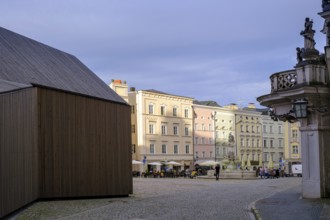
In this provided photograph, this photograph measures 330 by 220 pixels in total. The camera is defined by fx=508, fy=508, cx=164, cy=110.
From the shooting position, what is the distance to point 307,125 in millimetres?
19031

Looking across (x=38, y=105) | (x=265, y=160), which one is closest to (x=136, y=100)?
(x=265, y=160)

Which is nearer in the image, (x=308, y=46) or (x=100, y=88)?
(x=308, y=46)

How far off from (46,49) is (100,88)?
416 cm

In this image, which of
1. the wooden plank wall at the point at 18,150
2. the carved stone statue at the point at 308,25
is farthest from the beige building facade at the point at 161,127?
the carved stone statue at the point at 308,25

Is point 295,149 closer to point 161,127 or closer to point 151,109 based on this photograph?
point 161,127

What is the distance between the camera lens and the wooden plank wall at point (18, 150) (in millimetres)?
14453

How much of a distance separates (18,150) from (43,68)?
332 inches

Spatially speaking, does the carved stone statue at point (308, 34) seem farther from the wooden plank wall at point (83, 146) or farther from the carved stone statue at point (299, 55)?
the wooden plank wall at point (83, 146)

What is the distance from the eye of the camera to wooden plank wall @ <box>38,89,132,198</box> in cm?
2033

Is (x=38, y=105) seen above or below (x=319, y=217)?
above

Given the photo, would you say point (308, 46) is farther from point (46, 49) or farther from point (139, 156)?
point (139, 156)

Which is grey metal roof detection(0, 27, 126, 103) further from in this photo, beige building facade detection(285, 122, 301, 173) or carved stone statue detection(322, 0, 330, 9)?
beige building facade detection(285, 122, 301, 173)

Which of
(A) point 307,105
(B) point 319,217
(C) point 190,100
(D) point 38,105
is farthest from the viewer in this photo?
(C) point 190,100

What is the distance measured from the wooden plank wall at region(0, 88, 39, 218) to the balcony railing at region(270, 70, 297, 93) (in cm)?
937
